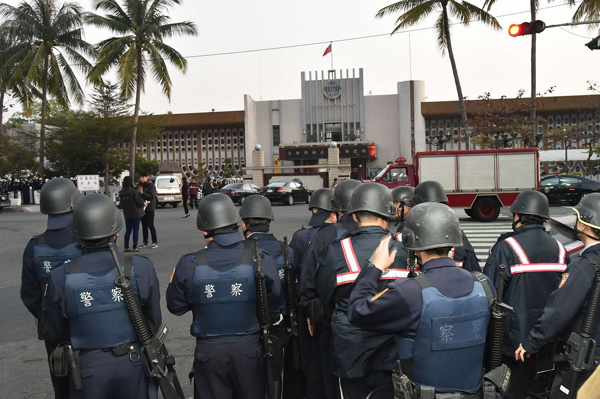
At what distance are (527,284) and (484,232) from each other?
13250mm

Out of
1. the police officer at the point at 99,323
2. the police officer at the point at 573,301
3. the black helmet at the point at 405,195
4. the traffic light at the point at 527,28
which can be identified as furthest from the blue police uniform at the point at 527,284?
the traffic light at the point at 527,28

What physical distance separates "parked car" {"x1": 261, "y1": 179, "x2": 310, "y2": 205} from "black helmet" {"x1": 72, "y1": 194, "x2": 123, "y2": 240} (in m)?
26.4

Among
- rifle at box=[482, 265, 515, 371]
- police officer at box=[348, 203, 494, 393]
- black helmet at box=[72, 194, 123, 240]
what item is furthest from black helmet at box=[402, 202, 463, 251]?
black helmet at box=[72, 194, 123, 240]

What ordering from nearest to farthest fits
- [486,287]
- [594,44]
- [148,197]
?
[486,287]
[594,44]
[148,197]

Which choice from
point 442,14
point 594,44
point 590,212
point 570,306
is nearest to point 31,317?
point 570,306

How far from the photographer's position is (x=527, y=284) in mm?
4238

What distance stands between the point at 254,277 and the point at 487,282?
4.83 ft

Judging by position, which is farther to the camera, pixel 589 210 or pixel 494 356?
pixel 589 210

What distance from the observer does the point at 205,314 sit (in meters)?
3.80

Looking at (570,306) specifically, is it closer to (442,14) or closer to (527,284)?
(527,284)

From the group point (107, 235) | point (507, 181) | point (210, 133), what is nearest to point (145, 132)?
point (507, 181)

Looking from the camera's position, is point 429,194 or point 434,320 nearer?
point 434,320

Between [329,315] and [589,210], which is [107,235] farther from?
[589,210]

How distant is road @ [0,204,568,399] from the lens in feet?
18.2
